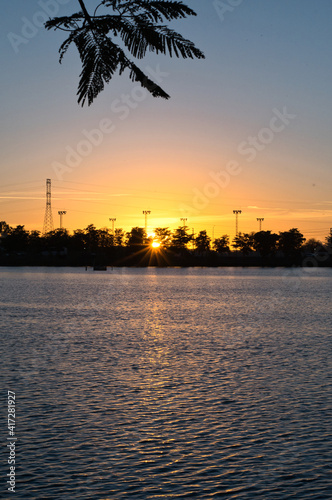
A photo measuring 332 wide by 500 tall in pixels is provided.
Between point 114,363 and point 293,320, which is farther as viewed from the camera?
point 293,320

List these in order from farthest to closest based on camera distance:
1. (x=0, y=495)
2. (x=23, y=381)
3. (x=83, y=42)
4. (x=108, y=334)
→ (x=108, y=334), (x=23, y=381), (x=0, y=495), (x=83, y=42)

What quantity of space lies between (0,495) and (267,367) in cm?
1874

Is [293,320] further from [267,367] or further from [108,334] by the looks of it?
[267,367]

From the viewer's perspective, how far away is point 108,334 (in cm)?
4431

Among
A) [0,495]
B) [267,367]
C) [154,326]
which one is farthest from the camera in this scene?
[154,326]

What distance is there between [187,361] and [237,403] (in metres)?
9.69

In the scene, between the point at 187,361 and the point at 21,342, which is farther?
the point at 21,342

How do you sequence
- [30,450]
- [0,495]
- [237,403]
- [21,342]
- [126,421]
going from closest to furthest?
1. [0,495]
2. [30,450]
3. [126,421]
4. [237,403]
5. [21,342]

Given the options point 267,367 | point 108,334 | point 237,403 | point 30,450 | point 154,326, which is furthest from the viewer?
point 154,326

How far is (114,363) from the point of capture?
30578 millimetres

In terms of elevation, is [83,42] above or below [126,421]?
above

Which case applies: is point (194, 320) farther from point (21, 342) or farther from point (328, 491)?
point (328, 491)

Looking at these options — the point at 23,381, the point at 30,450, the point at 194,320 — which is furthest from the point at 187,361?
the point at 194,320

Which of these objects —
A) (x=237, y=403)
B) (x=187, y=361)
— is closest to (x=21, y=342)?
(x=187, y=361)
